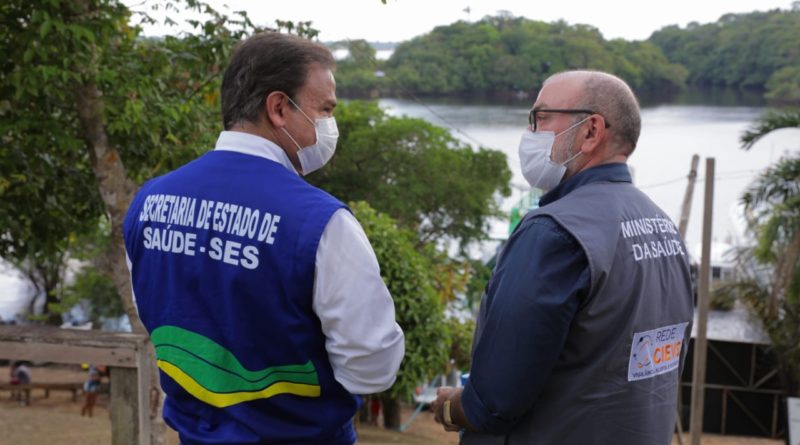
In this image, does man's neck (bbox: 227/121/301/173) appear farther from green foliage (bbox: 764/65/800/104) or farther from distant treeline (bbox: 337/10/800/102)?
green foliage (bbox: 764/65/800/104)

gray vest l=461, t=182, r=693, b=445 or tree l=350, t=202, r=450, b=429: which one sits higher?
gray vest l=461, t=182, r=693, b=445

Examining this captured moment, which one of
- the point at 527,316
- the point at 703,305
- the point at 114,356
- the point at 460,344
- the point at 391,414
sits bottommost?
the point at 391,414

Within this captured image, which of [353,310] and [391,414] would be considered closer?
[353,310]

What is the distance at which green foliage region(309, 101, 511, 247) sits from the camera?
21516mm

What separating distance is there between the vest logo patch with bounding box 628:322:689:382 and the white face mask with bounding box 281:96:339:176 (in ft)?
2.69

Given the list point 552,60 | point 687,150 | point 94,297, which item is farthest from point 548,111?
point 687,150

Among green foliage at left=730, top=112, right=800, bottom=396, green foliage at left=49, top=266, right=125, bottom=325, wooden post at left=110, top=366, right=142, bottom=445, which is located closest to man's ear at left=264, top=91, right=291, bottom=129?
wooden post at left=110, top=366, right=142, bottom=445

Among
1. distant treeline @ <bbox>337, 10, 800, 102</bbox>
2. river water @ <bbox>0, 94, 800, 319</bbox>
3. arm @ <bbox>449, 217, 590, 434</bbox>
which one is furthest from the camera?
river water @ <bbox>0, 94, 800, 319</bbox>

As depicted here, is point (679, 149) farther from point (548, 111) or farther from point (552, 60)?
point (548, 111)

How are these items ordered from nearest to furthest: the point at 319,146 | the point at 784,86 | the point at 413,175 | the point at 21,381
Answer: the point at 319,146
the point at 21,381
the point at 413,175
the point at 784,86

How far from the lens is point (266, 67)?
2.04 meters

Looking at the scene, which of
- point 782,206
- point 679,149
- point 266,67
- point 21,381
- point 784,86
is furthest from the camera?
point 679,149

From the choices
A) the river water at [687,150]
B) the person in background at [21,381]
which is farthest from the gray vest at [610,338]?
the river water at [687,150]

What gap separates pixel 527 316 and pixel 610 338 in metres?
0.22
